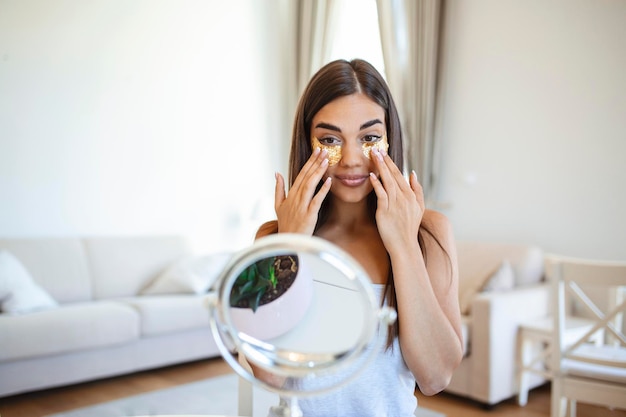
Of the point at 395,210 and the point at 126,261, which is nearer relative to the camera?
the point at 395,210

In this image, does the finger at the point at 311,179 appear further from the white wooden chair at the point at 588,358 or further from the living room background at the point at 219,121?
the living room background at the point at 219,121

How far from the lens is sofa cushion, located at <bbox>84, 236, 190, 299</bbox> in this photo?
4102 millimetres

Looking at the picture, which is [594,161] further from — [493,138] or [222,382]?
[222,382]

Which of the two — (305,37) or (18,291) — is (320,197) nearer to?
(18,291)

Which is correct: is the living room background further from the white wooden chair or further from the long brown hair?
the long brown hair

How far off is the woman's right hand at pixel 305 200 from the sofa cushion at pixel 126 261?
3.54 meters

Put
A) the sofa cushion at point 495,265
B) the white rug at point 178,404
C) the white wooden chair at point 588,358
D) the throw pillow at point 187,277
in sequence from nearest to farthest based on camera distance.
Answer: the white wooden chair at point 588,358
the white rug at point 178,404
the sofa cushion at point 495,265
the throw pillow at point 187,277

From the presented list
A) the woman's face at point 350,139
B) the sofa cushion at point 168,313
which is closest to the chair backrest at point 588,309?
the woman's face at point 350,139

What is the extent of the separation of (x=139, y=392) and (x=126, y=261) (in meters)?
1.14

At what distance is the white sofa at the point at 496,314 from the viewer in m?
3.13

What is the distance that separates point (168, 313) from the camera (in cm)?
375

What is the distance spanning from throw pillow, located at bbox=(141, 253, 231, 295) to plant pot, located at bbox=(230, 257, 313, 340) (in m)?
3.48

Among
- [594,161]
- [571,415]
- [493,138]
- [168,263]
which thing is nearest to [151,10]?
[168,263]

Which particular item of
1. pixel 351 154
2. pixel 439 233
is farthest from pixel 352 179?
pixel 439 233
